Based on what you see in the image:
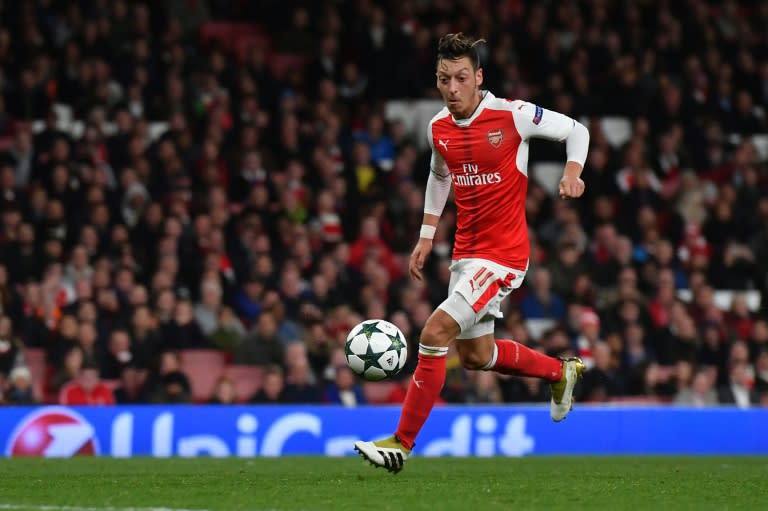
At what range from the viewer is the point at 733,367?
591 inches

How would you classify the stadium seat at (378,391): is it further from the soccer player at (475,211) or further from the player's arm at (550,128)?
the player's arm at (550,128)

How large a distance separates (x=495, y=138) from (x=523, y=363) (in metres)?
1.30

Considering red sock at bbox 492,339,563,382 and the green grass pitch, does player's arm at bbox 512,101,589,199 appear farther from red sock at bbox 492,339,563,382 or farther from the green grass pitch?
the green grass pitch

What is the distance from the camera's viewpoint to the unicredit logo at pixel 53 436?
11.7 m

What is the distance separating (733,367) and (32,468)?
27.0 ft

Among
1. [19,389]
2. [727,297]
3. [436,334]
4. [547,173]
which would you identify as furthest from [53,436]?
[727,297]

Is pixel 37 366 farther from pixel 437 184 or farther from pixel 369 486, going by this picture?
pixel 369 486

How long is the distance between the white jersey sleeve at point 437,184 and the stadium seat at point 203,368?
5.80m

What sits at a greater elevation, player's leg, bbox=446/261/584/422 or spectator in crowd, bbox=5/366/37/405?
player's leg, bbox=446/261/584/422

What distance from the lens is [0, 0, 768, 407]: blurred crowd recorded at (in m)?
13.6

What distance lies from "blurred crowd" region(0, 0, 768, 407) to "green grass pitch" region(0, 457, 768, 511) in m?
3.76

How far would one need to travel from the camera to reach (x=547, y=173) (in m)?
17.2

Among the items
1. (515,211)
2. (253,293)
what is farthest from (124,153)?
(515,211)

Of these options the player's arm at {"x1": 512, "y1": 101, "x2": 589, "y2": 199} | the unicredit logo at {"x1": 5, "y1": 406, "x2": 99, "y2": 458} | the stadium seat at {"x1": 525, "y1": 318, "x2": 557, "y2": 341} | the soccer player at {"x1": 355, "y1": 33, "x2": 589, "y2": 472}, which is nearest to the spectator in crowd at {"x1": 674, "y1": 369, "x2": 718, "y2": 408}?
the stadium seat at {"x1": 525, "y1": 318, "x2": 557, "y2": 341}
